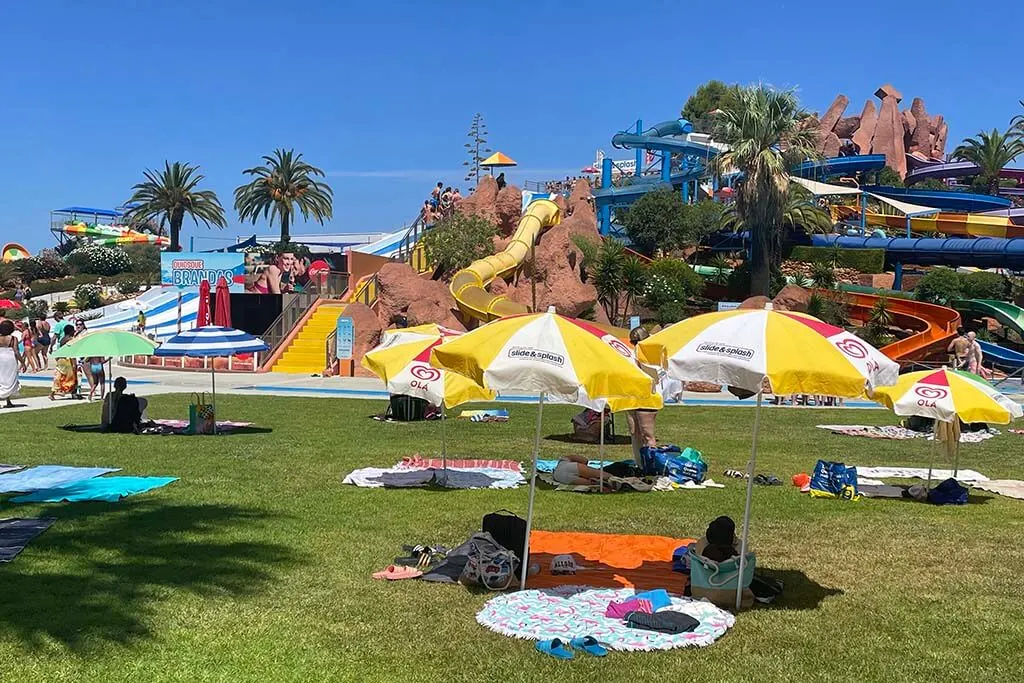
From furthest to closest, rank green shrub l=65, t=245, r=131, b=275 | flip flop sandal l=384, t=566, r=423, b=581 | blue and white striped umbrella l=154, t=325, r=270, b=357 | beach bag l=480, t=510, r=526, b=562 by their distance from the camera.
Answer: green shrub l=65, t=245, r=131, b=275 < blue and white striped umbrella l=154, t=325, r=270, b=357 < beach bag l=480, t=510, r=526, b=562 < flip flop sandal l=384, t=566, r=423, b=581

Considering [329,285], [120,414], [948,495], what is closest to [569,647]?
[948,495]

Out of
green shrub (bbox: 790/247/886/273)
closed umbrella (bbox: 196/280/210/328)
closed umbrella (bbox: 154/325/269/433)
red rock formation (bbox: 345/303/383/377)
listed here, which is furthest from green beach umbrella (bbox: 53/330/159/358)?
green shrub (bbox: 790/247/886/273)

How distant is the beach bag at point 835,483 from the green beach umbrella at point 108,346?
10325mm

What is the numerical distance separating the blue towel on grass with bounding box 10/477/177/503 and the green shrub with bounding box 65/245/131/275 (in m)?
67.7

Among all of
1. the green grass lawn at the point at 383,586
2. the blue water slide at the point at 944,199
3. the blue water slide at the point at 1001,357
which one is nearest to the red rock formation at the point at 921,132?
the blue water slide at the point at 944,199

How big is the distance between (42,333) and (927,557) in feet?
101

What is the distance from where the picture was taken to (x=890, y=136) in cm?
9338

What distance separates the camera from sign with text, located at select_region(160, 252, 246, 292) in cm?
4738

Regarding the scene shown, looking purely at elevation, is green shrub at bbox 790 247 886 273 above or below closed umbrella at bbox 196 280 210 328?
above

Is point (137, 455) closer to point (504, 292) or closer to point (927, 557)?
point (927, 557)

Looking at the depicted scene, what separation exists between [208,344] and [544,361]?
9.91 m

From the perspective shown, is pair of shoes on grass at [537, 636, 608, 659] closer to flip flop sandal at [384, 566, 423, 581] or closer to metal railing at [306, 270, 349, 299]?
flip flop sandal at [384, 566, 423, 581]

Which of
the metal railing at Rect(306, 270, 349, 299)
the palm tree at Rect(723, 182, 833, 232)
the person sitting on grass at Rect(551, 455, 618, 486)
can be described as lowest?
the person sitting on grass at Rect(551, 455, 618, 486)

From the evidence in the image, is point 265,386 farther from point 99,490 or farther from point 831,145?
point 831,145
